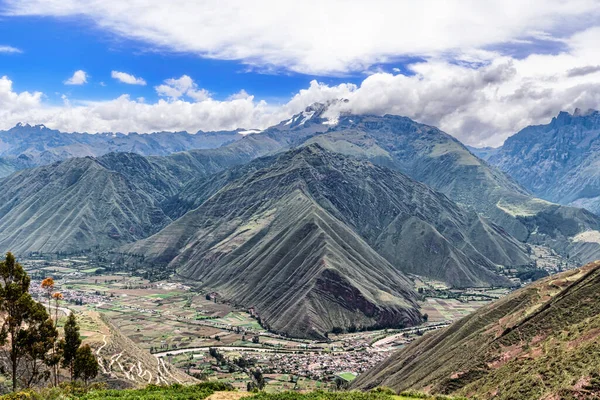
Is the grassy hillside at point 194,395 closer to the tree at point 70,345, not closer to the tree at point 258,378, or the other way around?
the tree at point 70,345

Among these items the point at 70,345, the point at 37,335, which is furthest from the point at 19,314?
the point at 70,345

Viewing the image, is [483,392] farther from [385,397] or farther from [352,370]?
[352,370]

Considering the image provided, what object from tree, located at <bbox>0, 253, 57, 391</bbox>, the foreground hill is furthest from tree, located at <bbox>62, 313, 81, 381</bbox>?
the foreground hill

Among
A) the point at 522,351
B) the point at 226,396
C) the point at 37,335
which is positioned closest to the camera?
the point at 226,396

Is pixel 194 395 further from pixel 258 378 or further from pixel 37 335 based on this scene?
pixel 258 378

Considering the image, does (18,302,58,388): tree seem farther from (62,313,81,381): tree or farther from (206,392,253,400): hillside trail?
(206,392,253,400): hillside trail

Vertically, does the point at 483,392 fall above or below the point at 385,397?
below

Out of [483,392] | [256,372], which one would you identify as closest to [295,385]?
[256,372]
